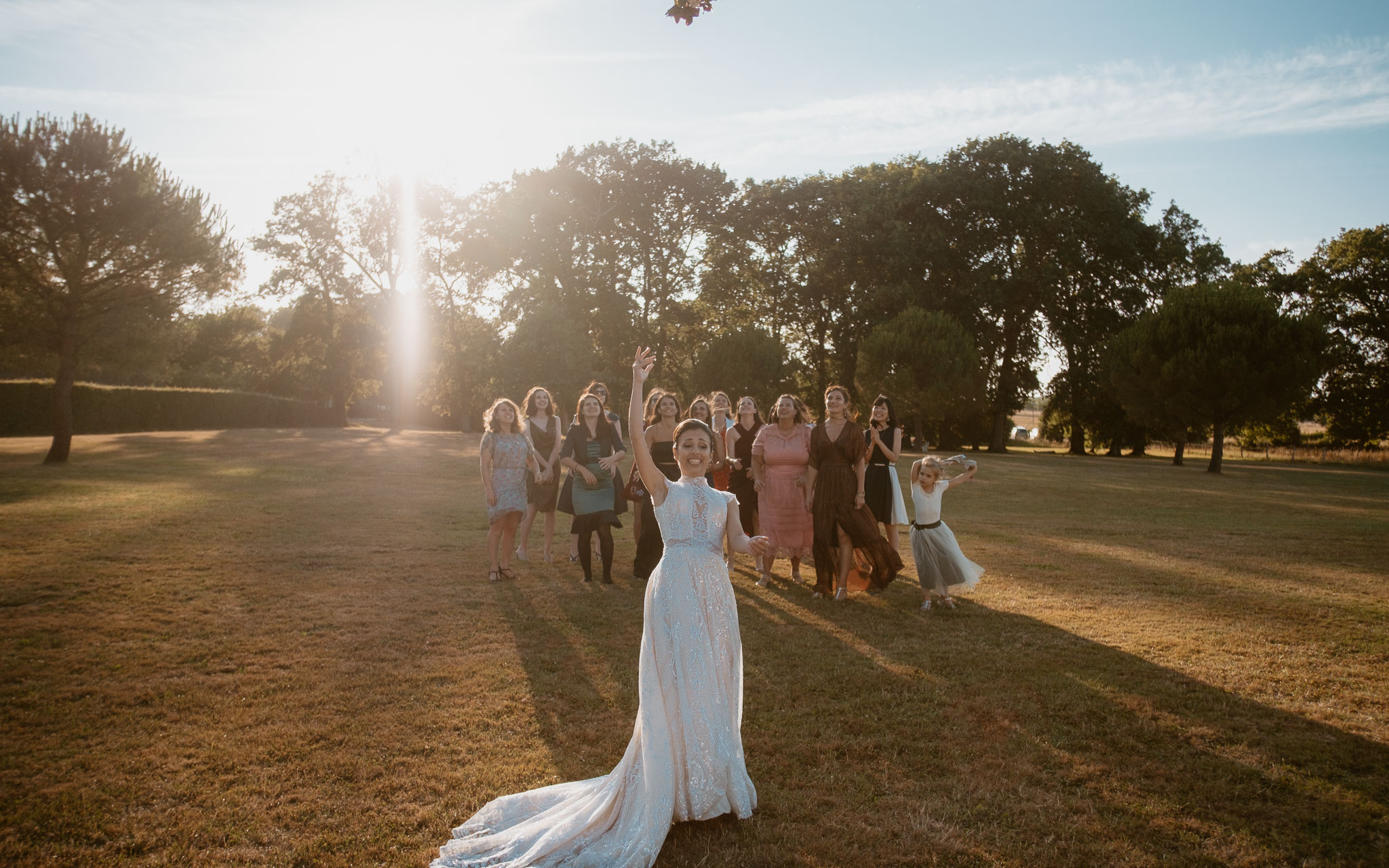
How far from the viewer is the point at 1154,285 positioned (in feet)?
142

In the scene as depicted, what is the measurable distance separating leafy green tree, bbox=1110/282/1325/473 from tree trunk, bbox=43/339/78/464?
37.7 meters

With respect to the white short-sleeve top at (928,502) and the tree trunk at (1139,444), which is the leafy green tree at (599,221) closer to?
the tree trunk at (1139,444)

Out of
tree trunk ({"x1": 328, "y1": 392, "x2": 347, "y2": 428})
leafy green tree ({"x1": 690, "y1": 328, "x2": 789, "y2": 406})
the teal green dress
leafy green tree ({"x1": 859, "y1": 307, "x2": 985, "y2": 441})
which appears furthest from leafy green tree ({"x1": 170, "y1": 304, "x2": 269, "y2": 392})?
leafy green tree ({"x1": 859, "y1": 307, "x2": 985, "y2": 441})

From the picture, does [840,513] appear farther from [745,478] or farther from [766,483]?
[745,478]

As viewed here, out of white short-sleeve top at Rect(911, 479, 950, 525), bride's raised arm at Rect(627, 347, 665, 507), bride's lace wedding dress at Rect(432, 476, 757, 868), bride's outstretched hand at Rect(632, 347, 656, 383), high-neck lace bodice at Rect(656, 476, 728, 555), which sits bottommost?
bride's lace wedding dress at Rect(432, 476, 757, 868)

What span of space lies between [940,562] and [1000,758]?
383cm

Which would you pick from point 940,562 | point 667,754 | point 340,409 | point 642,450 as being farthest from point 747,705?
point 340,409

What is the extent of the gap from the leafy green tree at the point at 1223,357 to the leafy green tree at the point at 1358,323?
1943cm

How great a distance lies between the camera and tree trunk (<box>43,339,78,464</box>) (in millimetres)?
21453

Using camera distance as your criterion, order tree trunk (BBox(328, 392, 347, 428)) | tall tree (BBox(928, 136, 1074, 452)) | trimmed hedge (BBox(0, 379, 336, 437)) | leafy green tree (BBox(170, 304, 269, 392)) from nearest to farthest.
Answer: trimmed hedge (BBox(0, 379, 336, 437)) → tall tree (BBox(928, 136, 1074, 452)) → leafy green tree (BBox(170, 304, 269, 392)) → tree trunk (BBox(328, 392, 347, 428))

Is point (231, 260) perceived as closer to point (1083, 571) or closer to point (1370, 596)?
point (1083, 571)

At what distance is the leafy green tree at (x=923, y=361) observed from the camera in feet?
125

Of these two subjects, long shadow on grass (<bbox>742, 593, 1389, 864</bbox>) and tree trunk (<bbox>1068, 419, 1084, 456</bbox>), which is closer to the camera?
long shadow on grass (<bbox>742, 593, 1389, 864</bbox>)

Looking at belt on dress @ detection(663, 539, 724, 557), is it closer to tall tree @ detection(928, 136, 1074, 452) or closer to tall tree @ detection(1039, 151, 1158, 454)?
tall tree @ detection(928, 136, 1074, 452)
